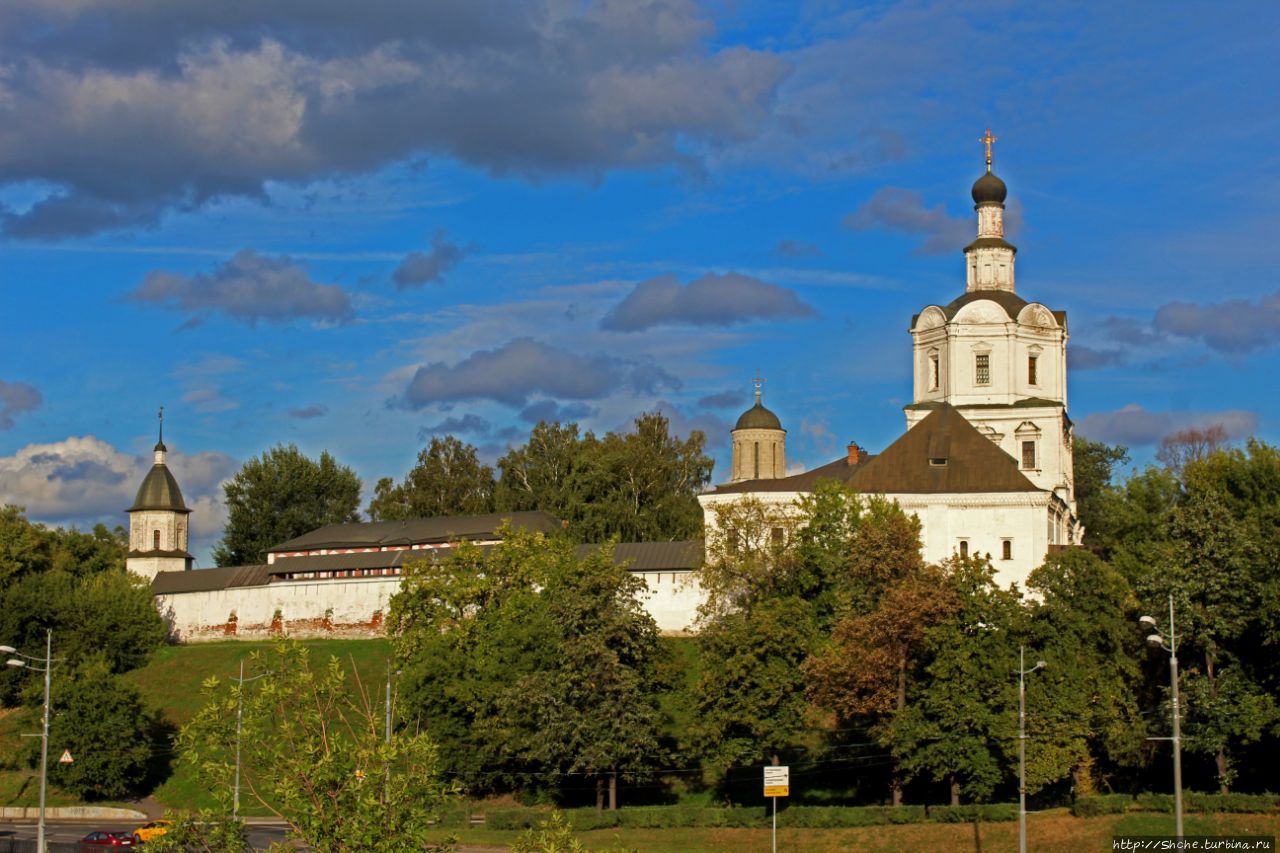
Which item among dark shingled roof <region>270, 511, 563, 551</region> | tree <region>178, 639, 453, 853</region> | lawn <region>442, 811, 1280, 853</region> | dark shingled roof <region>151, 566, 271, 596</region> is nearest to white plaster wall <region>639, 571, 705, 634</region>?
dark shingled roof <region>270, 511, 563, 551</region>

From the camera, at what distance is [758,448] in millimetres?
81438

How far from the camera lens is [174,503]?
304 feet

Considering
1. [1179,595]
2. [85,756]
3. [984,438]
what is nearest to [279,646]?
[1179,595]

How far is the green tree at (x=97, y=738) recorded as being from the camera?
2184 inches

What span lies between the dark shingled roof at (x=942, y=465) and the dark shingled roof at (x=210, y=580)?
30793mm

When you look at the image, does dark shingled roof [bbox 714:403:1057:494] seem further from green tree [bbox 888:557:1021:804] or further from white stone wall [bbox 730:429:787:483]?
green tree [bbox 888:557:1021:804]

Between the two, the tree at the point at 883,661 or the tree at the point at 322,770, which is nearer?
the tree at the point at 322,770

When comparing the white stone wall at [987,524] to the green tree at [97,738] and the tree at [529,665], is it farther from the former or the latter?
the green tree at [97,738]

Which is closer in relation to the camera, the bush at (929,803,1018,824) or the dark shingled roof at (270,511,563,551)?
the bush at (929,803,1018,824)

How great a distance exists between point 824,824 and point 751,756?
136 inches

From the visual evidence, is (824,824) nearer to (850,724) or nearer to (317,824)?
(850,724)

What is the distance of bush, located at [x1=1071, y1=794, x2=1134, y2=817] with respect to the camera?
42250 mm

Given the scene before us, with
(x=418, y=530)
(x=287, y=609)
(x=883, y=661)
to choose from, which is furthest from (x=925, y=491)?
(x=287, y=609)

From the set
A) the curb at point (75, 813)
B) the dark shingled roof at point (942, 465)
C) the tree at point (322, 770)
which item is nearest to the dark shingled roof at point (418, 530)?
the dark shingled roof at point (942, 465)
